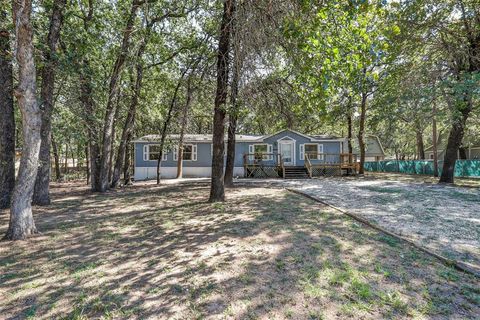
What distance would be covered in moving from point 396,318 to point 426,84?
12.2 m

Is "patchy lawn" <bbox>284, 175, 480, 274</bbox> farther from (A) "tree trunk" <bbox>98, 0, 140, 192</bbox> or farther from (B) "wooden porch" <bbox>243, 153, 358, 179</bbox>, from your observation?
(B) "wooden porch" <bbox>243, 153, 358, 179</bbox>

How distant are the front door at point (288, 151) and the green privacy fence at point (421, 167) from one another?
37.5 feet

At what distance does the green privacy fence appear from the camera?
705 inches

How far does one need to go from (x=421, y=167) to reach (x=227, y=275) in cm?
2435

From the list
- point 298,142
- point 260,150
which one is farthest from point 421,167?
point 260,150

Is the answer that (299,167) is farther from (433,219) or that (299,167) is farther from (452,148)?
(433,219)

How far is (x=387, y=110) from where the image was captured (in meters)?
12.7

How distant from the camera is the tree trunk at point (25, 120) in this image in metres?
4.46

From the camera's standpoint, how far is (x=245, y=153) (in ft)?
64.0

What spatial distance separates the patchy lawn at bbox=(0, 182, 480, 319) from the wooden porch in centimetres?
1285

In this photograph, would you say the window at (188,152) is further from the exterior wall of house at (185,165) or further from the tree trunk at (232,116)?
the tree trunk at (232,116)

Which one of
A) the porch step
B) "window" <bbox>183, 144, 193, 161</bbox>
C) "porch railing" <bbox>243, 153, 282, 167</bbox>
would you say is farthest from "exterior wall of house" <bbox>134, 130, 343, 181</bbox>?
the porch step

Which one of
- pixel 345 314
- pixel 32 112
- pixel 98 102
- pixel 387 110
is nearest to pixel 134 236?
pixel 32 112

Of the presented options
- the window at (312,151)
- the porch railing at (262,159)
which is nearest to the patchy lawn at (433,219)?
the porch railing at (262,159)
